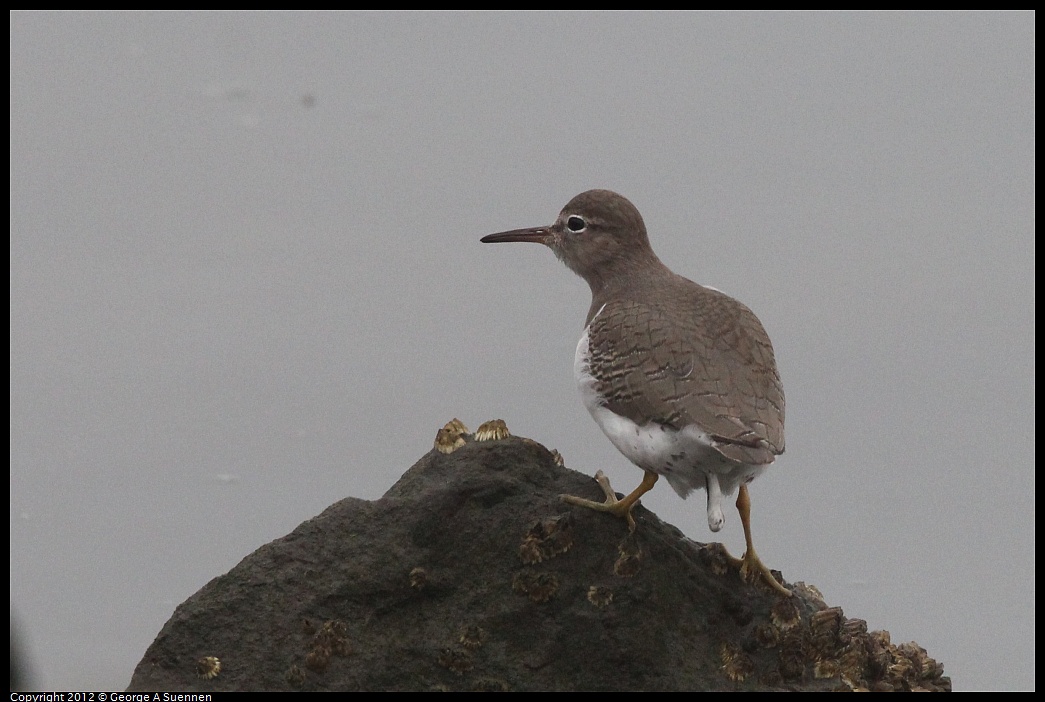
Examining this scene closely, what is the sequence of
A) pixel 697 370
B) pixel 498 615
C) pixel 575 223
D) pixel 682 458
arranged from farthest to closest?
pixel 575 223 < pixel 697 370 < pixel 682 458 < pixel 498 615

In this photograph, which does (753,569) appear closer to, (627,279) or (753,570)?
(753,570)

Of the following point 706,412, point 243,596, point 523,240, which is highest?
point 523,240

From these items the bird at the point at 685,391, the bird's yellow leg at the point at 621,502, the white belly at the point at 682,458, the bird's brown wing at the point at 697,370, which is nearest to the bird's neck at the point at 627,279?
the bird at the point at 685,391

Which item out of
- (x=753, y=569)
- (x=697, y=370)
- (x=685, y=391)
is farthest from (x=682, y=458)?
Answer: (x=753, y=569)

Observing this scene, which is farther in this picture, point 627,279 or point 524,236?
point 524,236

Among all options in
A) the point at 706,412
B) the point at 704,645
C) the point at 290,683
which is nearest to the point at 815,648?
the point at 704,645

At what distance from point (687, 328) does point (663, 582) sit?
2.08 metres

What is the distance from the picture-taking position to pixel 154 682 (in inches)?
368

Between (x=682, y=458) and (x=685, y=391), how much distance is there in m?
0.49

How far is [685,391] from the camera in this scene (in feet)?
32.0

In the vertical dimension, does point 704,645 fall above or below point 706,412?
below

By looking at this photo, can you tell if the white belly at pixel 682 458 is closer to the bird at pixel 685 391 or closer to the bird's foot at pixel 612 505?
the bird at pixel 685 391
